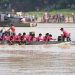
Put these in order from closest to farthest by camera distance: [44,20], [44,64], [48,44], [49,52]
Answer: [44,64] < [49,52] < [48,44] < [44,20]

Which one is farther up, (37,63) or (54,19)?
(54,19)

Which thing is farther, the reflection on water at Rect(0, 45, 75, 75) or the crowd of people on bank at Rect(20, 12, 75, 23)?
the crowd of people on bank at Rect(20, 12, 75, 23)

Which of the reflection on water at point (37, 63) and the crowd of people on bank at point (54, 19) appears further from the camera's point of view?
the crowd of people on bank at point (54, 19)

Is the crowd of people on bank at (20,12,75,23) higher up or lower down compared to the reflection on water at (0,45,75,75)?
higher up

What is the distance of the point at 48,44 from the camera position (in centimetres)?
3186

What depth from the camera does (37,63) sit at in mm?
21859

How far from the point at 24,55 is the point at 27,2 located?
82.4 metres

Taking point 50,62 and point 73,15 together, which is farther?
point 73,15

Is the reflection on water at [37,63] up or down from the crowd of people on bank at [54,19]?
down

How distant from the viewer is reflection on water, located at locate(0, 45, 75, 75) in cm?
1923

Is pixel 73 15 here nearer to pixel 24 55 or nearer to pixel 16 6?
pixel 16 6

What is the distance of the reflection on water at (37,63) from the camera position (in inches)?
757

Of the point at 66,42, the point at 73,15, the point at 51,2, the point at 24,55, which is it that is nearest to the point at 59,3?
the point at 51,2

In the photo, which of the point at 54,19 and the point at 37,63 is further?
the point at 54,19
